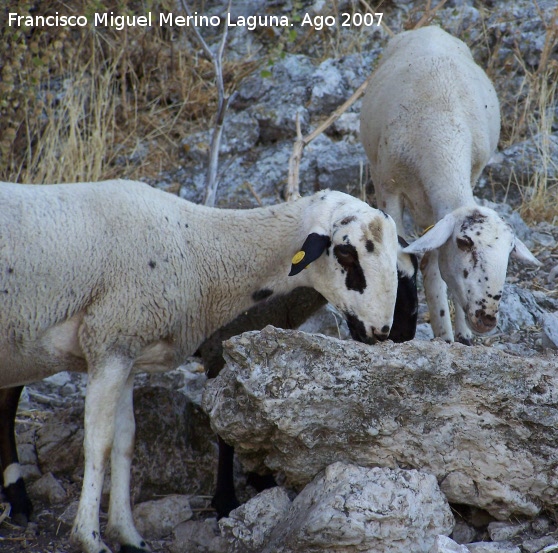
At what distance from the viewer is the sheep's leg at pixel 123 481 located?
4070mm

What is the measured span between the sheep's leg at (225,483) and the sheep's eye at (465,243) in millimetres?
1788

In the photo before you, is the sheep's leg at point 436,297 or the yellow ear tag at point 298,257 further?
the sheep's leg at point 436,297

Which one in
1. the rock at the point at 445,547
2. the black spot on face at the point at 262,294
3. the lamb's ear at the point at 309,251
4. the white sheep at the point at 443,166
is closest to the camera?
the rock at the point at 445,547

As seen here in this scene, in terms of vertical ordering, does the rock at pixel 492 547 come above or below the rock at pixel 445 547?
below

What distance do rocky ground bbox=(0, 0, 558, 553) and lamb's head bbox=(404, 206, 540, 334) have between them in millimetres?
333

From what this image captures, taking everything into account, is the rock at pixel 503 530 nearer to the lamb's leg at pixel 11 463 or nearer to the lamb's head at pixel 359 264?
the lamb's head at pixel 359 264

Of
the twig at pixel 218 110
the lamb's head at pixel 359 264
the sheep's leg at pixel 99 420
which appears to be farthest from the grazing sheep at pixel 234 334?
the twig at pixel 218 110

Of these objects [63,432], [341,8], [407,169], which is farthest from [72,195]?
[341,8]

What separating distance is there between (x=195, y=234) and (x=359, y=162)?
3884 millimetres

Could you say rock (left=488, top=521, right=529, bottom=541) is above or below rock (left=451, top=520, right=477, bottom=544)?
above

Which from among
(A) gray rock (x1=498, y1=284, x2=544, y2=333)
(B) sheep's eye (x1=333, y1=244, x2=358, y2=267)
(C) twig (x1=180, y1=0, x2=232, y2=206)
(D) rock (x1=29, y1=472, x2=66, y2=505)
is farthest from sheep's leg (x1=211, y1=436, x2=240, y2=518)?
(C) twig (x1=180, y1=0, x2=232, y2=206)

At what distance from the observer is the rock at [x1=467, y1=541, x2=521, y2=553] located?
127 inches

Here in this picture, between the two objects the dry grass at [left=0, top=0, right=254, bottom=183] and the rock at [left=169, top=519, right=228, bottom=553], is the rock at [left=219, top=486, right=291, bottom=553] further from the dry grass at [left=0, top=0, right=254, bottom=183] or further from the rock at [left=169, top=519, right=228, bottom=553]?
the dry grass at [left=0, top=0, right=254, bottom=183]

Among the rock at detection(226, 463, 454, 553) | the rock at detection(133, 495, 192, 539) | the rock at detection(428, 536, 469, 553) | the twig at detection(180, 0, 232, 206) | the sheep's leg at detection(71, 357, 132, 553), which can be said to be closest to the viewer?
the rock at detection(428, 536, 469, 553)
